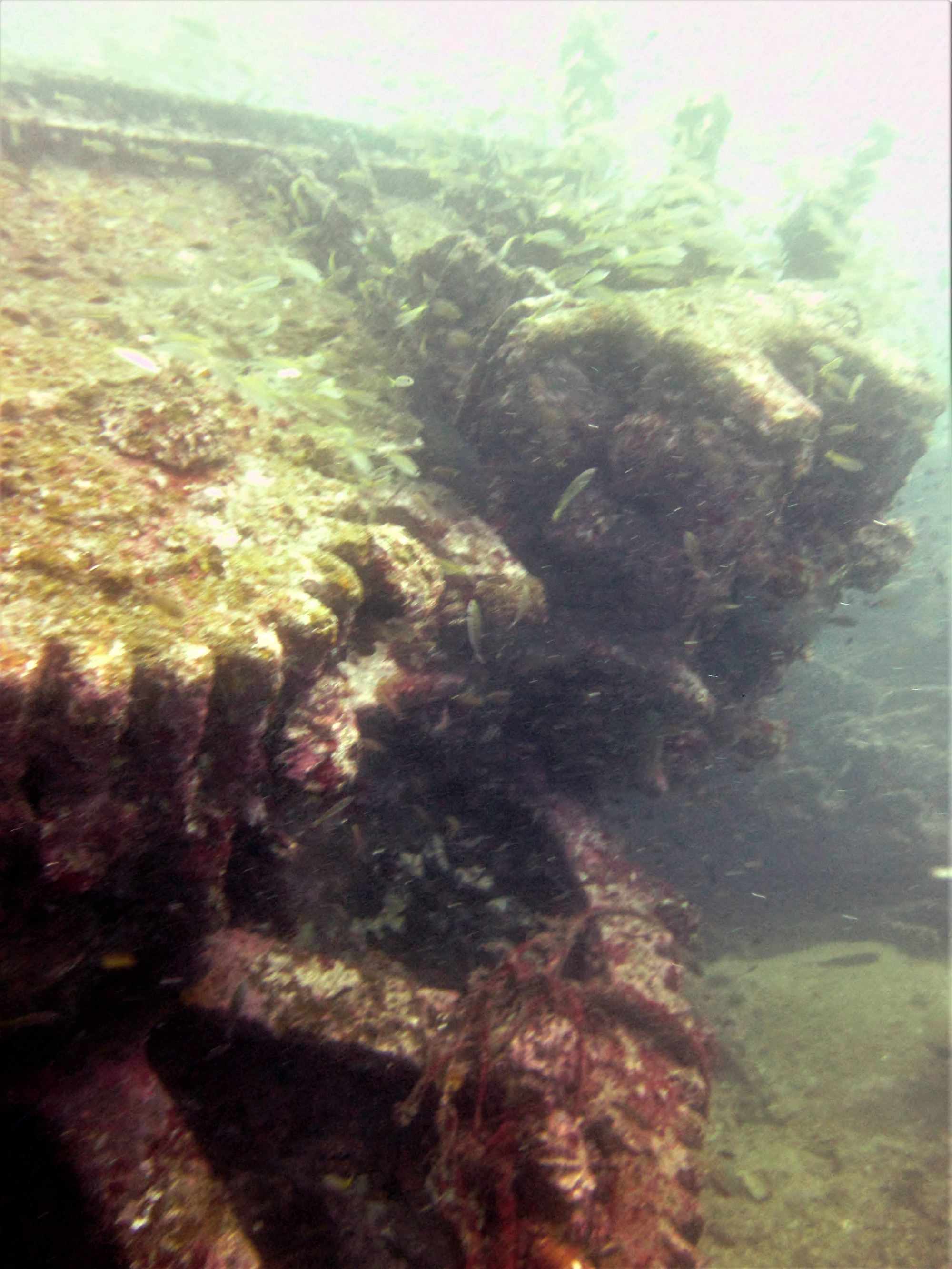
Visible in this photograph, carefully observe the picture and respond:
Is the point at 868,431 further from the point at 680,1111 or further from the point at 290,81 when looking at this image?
the point at 290,81

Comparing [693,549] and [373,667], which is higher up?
[693,549]

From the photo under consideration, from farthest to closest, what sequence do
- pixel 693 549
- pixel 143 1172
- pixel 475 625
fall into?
1. pixel 693 549
2. pixel 475 625
3. pixel 143 1172

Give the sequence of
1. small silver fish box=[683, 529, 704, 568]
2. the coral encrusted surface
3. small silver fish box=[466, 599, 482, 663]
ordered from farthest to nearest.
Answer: small silver fish box=[683, 529, 704, 568] → small silver fish box=[466, 599, 482, 663] → the coral encrusted surface

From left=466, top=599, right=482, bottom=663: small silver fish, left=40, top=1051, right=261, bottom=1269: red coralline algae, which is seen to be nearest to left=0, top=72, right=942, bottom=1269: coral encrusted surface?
left=40, top=1051, right=261, bottom=1269: red coralline algae

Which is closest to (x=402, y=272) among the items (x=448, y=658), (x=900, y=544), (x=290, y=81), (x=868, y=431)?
(x=448, y=658)

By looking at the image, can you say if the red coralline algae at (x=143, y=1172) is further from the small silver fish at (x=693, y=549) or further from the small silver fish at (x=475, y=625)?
the small silver fish at (x=693, y=549)

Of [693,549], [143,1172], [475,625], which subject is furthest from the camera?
[693,549]

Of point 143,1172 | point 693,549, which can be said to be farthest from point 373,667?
point 693,549

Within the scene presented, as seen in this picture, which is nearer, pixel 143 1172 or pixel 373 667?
pixel 143 1172

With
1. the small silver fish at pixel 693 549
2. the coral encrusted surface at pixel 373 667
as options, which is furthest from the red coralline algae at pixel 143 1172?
the small silver fish at pixel 693 549

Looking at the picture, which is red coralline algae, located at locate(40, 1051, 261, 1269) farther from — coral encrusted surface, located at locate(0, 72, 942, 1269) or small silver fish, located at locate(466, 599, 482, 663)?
small silver fish, located at locate(466, 599, 482, 663)

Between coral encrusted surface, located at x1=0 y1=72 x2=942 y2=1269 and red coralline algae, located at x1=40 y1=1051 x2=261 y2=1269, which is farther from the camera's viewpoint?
coral encrusted surface, located at x1=0 y1=72 x2=942 y2=1269

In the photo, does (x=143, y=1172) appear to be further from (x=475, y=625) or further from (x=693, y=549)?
(x=693, y=549)

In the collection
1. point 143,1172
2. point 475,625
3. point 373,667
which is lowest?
point 143,1172
